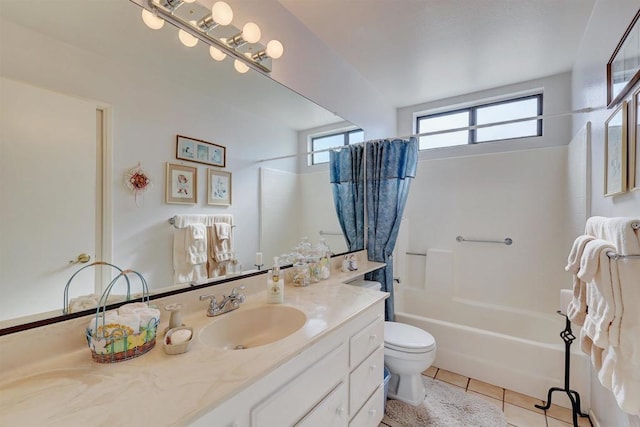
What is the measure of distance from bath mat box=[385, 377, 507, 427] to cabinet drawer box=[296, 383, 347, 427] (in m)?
0.78

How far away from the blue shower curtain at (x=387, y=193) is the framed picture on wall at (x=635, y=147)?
1.34m

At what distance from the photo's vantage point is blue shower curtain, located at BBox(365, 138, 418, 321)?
2314mm

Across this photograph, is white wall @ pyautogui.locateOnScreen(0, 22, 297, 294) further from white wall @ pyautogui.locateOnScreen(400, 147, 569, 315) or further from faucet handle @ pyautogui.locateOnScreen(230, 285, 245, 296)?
white wall @ pyautogui.locateOnScreen(400, 147, 569, 315)

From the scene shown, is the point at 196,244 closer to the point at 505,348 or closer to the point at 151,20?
the point at 151,20

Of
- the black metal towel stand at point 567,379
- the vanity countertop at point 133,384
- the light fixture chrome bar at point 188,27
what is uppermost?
the light fixture chrome bar at point 188,27

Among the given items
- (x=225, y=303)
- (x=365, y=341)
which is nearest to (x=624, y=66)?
(x=365, y=341)

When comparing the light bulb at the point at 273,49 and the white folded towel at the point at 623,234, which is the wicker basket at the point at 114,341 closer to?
the light bulb at the point at 273,49

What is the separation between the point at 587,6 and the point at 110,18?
2431mm

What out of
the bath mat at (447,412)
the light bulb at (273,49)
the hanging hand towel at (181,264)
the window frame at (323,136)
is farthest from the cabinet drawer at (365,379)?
the light bulb at (273,49)

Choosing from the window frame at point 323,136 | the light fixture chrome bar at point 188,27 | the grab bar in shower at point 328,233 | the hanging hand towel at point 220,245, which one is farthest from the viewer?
the grab bar in shower at point 328,233

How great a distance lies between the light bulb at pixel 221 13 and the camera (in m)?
1.19

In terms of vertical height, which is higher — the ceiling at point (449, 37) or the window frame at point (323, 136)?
the ceiling at point (449, 37)

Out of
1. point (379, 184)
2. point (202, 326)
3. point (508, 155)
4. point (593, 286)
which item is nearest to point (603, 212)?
point (593, 286)

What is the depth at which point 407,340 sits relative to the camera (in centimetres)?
181
